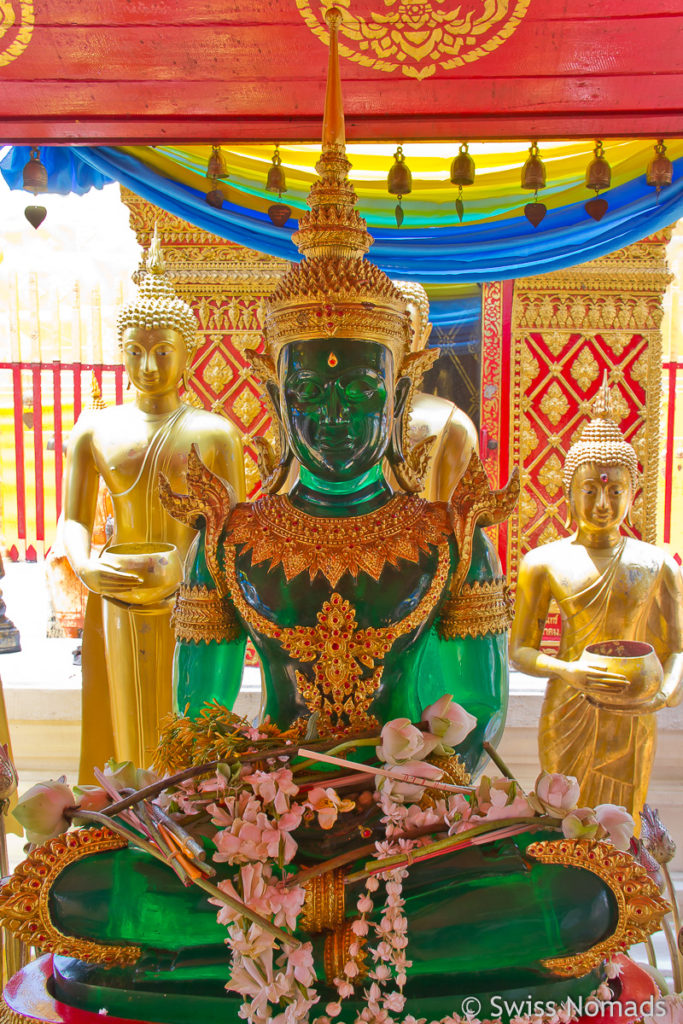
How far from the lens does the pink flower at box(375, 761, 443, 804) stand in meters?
1.37

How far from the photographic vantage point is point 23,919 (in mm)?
1392

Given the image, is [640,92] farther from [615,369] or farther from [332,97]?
[615,369]

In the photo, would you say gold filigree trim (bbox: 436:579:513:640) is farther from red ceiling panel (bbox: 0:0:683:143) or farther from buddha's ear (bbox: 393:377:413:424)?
red ceiling panel (bbox: 0:0:683:143)

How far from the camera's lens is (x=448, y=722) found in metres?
1.47

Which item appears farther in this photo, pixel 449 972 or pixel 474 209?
pixel 474 209

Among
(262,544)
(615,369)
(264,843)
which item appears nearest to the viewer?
(264,843)

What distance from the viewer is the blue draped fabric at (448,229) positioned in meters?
3.41

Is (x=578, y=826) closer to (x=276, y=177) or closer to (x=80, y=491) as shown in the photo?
(x=80, y=491)

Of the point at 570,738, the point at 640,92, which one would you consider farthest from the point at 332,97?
the point at 570,738

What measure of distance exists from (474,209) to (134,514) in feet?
6.63

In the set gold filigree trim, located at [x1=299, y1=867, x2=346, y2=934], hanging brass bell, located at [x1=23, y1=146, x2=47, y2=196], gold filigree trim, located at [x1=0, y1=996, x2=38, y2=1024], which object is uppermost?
hanging brass bell, located at [x1=23, y1=146, x2=47, y2=196]

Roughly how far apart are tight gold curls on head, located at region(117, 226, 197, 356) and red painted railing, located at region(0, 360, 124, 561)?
292 centimetres

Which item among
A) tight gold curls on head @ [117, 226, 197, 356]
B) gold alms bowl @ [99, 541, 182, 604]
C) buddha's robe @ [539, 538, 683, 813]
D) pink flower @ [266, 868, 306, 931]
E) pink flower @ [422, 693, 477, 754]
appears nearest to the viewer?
pink flower @ [266, 868, 306, 931]

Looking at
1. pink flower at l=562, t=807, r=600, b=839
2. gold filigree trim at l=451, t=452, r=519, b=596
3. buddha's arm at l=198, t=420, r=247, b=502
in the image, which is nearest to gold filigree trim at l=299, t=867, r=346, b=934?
pink flower at l=562, t=807, r=600, b=839
